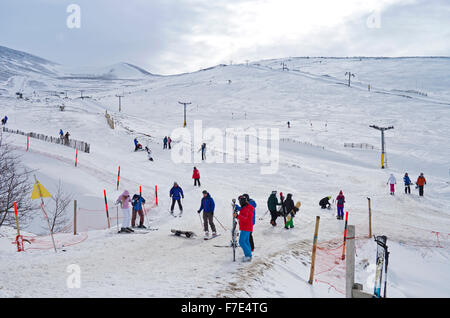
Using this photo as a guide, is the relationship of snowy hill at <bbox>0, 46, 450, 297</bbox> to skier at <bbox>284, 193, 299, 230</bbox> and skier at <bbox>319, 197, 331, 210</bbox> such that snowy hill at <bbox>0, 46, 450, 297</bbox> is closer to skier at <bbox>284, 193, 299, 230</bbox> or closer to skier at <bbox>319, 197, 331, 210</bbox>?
skier at <bbox>284, 193, 299, 230</bbox>

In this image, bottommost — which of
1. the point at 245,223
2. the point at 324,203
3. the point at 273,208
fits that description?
the point at 324,203

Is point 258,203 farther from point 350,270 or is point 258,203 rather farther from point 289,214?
point 350,270

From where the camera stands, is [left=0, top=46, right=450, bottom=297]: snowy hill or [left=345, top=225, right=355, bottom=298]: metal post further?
[left=0, top=46, right=450, bottom=297]: snowy hill

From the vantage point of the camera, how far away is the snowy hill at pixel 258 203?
26.7 feet

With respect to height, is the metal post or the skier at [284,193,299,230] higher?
the metal post

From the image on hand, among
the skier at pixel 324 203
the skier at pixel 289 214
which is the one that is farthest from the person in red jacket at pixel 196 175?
the skier at pixel 289 214

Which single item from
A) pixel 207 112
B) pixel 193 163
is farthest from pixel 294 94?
pixel 193 163

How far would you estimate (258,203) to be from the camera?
19.2 meters

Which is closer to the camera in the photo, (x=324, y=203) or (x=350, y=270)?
(x=350, y=270)

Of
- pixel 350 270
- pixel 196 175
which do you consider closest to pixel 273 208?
pixel 350 270

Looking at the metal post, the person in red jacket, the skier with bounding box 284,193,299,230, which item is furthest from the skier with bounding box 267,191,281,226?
the person in red jacket

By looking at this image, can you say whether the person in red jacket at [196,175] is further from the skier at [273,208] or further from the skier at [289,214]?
the skier at [289,214]

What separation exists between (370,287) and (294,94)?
260ft

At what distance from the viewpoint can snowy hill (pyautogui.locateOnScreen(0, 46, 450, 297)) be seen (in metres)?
8.14
